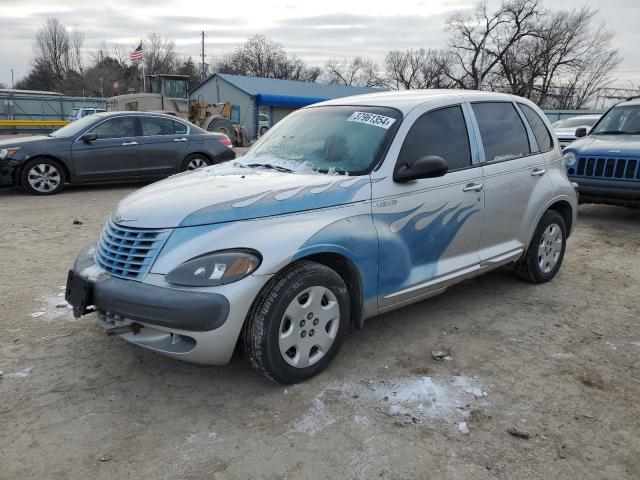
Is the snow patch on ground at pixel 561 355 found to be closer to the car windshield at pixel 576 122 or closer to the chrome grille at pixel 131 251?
the chrome grille at pixel 131 251

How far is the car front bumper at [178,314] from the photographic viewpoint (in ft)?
9.31

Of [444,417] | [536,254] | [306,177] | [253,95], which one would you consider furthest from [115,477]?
[253,95]

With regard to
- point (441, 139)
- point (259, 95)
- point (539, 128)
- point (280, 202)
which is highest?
point (259, 95)

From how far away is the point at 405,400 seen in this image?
3170mm

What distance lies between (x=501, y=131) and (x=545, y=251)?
1370 millimetres

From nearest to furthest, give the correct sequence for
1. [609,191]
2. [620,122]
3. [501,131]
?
1. [501,131]
2. [609,191]
3. [620,122]

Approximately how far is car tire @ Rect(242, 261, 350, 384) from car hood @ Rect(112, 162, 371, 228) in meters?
0.41

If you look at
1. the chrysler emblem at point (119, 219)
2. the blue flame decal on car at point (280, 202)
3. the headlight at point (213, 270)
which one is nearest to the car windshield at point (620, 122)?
the blue flame decal on car at point (280, 202)

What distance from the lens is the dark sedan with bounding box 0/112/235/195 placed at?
9438 mm

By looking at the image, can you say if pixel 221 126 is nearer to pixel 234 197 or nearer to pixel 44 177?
pixel 44 177

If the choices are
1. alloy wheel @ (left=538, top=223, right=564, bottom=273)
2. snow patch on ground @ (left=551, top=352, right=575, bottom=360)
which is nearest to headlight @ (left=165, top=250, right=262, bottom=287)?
snow patch on ground @ (left=551, top=352, right=575, bottom=360)

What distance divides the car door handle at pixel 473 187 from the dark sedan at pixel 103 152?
7.70 meters

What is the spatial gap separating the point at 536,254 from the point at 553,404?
2.20m

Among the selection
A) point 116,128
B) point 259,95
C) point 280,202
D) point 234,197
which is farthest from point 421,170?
point 259,95
